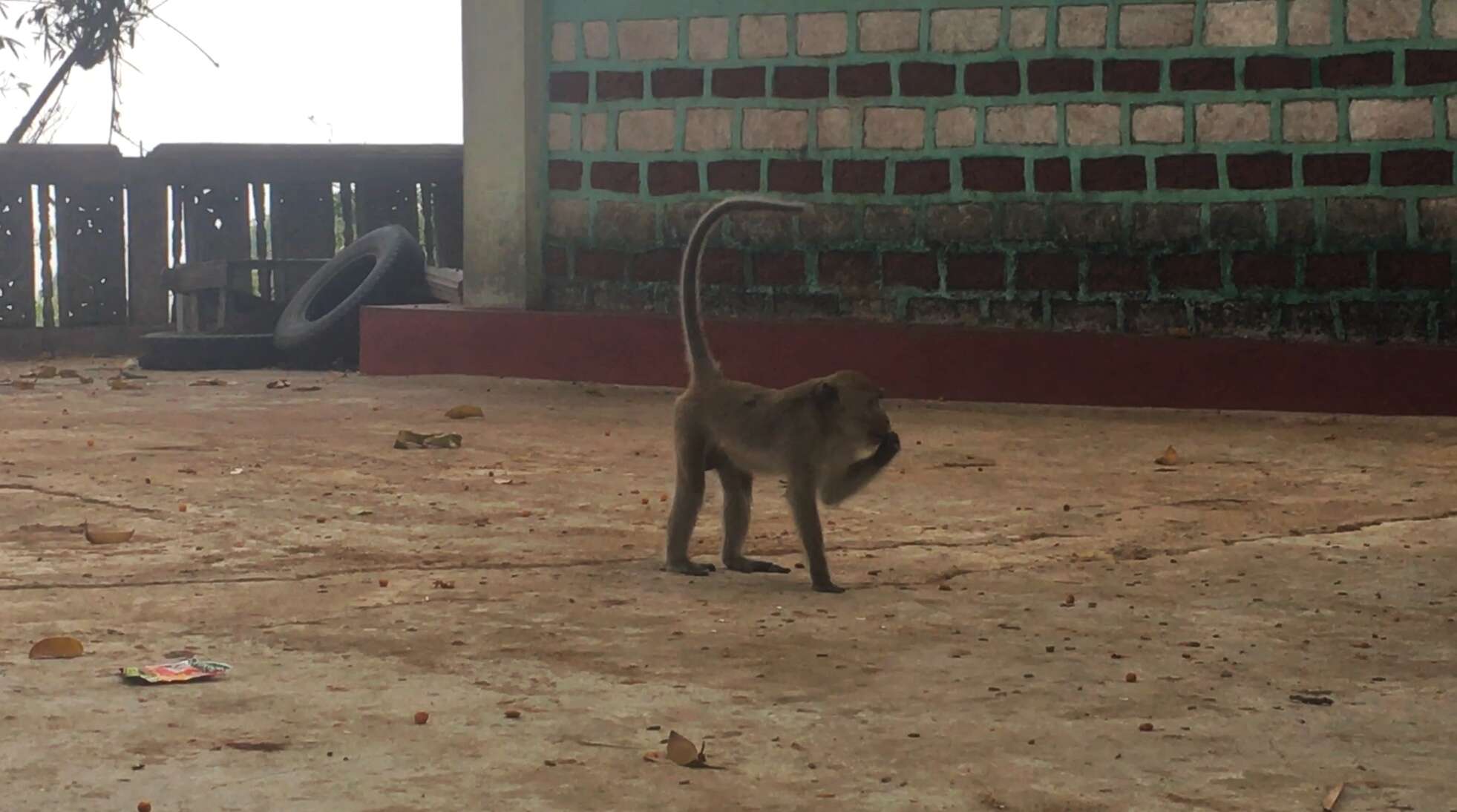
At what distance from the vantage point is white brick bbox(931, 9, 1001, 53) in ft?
31.9

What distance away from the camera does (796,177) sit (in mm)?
10266

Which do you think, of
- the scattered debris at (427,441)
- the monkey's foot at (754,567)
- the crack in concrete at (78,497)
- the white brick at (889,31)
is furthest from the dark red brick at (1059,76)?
the crack in concrete at (78,497)

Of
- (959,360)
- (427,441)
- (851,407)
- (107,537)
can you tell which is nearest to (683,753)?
(851,407)

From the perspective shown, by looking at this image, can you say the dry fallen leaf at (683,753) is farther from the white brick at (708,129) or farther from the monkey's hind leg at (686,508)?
the white brick at (708,129)

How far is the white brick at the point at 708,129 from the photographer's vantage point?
10.4 m

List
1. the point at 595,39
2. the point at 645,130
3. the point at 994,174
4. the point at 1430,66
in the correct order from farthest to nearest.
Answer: the point at 595,39, the point at 645,130, the point at 994,174, the point at 1430,66

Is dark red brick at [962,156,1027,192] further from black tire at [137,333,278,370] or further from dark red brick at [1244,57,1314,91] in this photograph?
black tire at [137,333,278,370]

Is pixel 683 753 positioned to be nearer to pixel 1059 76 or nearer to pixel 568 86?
pixel 1059 76

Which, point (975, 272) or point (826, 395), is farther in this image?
point (975, 272)

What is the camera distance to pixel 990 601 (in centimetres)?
487

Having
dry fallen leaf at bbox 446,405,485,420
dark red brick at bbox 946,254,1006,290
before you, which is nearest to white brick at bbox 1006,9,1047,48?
dark red brick at bbox 946,254,1006,290

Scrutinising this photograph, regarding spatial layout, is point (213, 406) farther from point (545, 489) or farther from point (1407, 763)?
point (1407, 763)

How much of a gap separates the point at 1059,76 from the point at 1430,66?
1756 mm

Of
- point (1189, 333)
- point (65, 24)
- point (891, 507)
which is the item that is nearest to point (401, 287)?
point (65, 24)
